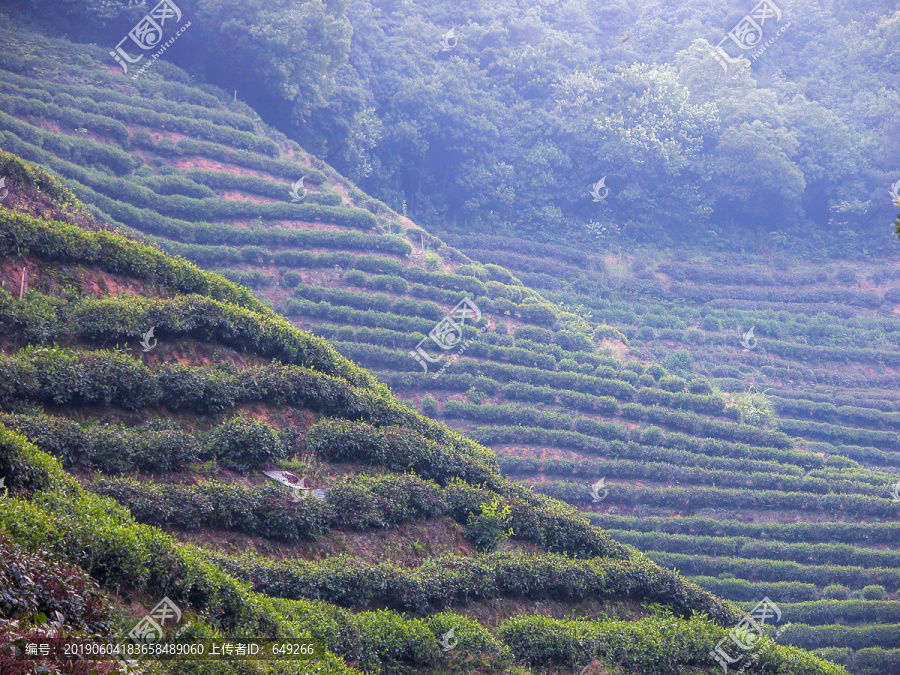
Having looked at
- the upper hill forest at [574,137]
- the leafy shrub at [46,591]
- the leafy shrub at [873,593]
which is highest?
the upper hill forest at [574,137]

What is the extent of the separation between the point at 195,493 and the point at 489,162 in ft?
112

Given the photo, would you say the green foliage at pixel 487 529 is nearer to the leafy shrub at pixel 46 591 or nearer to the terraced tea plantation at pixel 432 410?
the terraced tea plantation at pixel 432 410

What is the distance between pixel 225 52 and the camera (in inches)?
1438

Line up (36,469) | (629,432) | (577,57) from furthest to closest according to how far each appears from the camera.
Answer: (577,57)
(629,432)
(36,469)

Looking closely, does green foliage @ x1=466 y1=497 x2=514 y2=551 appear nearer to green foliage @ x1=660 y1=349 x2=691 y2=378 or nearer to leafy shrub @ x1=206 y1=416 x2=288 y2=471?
leafy shrub @ x1=206 y1=416 x2=288 y2=471

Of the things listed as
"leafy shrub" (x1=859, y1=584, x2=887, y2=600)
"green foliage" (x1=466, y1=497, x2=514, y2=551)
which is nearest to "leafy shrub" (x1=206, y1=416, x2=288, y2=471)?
"green foliage" (x1=466, y1=497, x2=514, y2=551)

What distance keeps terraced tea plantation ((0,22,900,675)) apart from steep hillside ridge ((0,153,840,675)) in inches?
2.4

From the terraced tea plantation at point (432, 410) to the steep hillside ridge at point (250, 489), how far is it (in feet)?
0.20

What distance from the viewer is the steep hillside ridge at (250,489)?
8.60 m

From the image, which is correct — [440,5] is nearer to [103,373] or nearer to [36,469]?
[103,373]

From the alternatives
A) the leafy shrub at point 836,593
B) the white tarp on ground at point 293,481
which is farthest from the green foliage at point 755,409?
the white tarp on ground at point 293,481

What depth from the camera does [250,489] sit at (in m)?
11.7

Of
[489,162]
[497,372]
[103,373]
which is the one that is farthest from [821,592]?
[489,162]

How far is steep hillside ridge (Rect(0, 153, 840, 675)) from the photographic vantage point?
28.2 feet
